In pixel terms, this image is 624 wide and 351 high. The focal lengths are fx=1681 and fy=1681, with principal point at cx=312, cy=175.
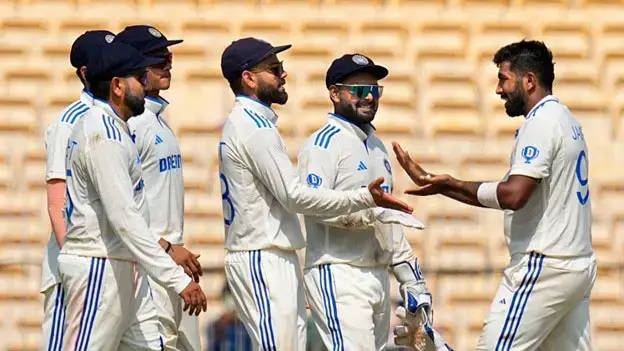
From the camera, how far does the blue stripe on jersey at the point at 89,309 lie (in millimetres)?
8289

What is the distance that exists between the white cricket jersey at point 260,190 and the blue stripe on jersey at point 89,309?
1152 millimetres

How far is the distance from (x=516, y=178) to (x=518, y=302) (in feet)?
2.14

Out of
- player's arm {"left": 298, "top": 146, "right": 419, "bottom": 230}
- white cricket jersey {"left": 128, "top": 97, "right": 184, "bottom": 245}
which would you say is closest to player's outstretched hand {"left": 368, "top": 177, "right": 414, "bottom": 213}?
player's arm {"left": 298, "top": 146, "right": 419, "bottom": 230}

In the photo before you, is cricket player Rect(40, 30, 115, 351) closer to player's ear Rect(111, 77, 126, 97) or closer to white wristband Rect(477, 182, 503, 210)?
player's ear Rect(111, 77, 126, 97)

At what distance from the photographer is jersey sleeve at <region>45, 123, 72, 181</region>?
9.36m

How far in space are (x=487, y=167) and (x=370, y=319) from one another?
5.64 m

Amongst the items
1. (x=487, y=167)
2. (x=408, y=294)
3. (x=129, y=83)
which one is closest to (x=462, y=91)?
(x=487, y=167)

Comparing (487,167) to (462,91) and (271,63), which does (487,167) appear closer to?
(462,91)

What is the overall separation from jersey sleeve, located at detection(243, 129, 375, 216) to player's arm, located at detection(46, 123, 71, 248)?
3.40 feet

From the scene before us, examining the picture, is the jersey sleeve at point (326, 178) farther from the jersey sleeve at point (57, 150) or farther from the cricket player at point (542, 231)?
the jersey sleeve at point (57, 150)

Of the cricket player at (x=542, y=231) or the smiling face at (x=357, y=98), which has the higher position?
the smiling face at (x=357, y=98)

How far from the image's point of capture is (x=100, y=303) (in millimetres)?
8305

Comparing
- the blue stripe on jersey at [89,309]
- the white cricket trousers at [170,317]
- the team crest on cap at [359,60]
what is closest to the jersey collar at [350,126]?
the team crest on cap at [359,60]

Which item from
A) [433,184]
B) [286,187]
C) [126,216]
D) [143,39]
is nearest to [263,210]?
[286,187]
